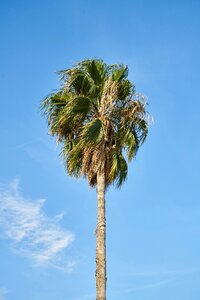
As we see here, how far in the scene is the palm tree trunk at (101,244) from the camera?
1230cm

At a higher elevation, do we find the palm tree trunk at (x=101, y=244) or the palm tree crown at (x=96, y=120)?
the palm tree crown at (x=96, y=120)

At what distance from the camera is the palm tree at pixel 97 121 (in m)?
14.4

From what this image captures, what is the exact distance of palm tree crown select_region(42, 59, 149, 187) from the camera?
14.4 metres

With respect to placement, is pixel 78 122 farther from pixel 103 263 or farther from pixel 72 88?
pixel 103 263

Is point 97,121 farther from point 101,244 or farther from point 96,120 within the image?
point 101,244

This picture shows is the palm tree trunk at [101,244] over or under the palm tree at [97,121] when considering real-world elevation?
under

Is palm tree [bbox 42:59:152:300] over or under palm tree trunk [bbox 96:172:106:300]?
over

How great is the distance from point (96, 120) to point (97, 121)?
60mm

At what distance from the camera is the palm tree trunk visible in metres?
12.3

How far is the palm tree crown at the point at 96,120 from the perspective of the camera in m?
14.4

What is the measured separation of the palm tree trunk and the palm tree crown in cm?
74

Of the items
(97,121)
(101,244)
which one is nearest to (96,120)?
(97,121)

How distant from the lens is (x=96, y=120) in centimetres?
1445

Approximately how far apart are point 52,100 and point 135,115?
9.34ft
